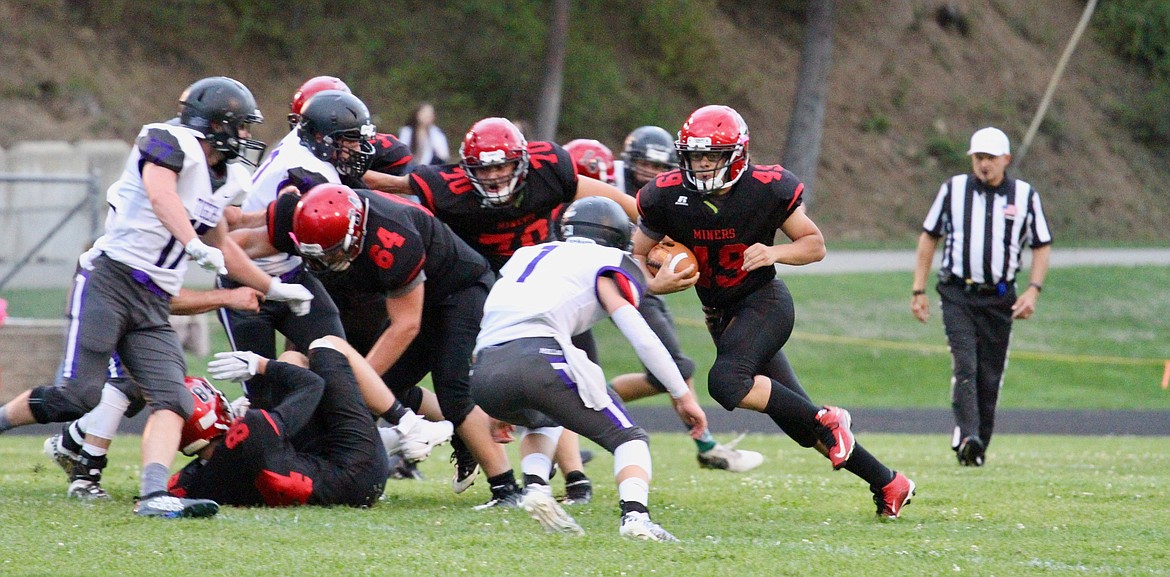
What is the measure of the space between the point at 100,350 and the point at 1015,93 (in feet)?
76.5

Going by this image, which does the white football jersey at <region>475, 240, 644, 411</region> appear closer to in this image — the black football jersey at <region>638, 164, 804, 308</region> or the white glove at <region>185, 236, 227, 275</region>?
the black football jersey at <region>638, 164, 804, 308</region>

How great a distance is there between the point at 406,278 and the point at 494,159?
720 millimetres

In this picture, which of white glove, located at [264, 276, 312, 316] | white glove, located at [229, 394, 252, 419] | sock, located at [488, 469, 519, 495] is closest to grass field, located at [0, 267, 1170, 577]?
sock, located at [488, 469, 519, 495]

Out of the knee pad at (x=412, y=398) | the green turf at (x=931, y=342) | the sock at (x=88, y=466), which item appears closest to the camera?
the sock at (x=88, y=466)

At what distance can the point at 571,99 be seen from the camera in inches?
835

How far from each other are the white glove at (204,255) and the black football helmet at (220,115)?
0.48m

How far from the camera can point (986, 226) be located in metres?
7.61

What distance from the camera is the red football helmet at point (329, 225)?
507 centimetres

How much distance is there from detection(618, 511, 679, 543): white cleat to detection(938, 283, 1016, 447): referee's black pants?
353 centimetres

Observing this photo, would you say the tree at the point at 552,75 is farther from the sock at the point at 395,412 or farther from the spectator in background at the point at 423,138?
the sock at the point at 395,412

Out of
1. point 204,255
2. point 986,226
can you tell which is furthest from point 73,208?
point 986,226

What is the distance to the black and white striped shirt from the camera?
7598 mm

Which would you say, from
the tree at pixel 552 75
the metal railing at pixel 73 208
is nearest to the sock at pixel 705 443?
the metal railing at pixel 73 208

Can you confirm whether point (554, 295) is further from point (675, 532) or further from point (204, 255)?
point (204, 255)
